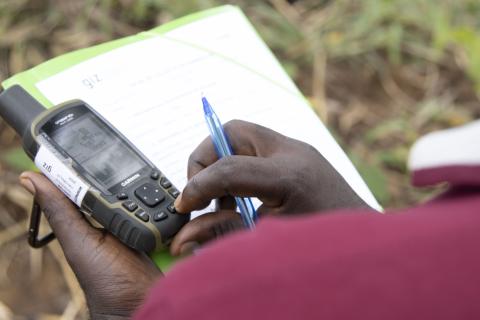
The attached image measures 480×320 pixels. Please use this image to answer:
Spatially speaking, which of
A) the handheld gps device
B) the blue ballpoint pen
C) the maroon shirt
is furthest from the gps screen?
the maroon shirt

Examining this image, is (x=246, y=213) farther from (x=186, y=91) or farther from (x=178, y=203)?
(x=186, y=91)

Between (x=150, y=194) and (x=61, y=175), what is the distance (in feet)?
0.36

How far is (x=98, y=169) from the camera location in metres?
0.89

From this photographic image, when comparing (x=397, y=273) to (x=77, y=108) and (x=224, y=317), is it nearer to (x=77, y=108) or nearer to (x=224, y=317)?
(x=224, y=317)

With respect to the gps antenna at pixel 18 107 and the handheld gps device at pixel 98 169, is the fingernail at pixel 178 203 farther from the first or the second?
the gps antenna at pixel 18 107

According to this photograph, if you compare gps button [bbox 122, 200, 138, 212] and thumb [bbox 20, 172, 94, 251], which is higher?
gps button [bbox 122, 200, 138, 212]

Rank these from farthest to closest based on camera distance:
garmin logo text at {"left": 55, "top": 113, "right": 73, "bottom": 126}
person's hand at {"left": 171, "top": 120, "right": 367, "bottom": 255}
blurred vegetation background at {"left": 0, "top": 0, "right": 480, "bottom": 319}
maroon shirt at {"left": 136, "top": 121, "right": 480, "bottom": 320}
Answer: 1. blurred vegetation background at {"left": 0, "top": 0, "right": 480, "bottom": 319}
2. garmin logo text at {"left": 55, "top": 113, "right": 73, "bottom": 126}
3. person's hand at {"left": 171, "top": 120, "right": 367, "bottom": 255}
4. maroon shirt at {"left": 136, "top": 121, "right": 480, "bottom": 320}

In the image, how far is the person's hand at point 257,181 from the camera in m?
0.79

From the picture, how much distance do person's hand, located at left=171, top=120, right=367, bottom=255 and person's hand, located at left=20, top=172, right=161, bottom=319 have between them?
2.6 inches

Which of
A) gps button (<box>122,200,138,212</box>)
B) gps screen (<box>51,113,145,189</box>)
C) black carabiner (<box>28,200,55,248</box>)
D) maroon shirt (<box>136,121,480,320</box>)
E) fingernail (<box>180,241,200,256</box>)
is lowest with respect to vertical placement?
black carabiner (<box>28,200,55,248</box>)

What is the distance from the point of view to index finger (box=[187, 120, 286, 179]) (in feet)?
2.85

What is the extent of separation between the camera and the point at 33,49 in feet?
5.57

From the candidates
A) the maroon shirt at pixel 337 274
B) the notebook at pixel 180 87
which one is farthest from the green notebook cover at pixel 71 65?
the maroon shirt at pixel 337 274

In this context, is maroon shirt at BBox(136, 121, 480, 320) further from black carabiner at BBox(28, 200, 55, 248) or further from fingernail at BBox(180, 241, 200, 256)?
black carabiner at BBox(28, 200, 55, 248)
